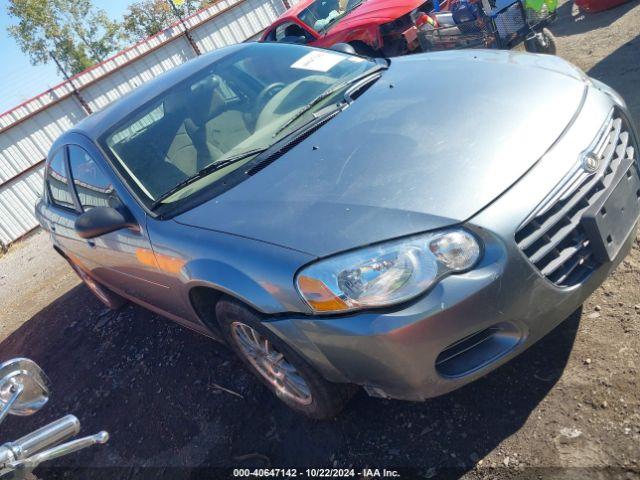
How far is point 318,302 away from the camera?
197cm

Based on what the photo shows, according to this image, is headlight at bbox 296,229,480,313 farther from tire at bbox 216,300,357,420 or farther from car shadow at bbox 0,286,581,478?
car shadow at bbox 0,286,581,478

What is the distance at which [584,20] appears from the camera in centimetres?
673

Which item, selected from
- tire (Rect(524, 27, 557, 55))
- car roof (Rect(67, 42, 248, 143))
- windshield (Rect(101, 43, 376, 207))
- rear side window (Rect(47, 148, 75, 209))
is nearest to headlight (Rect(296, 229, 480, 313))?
windshield (Rect(101, 43, 376, 207))

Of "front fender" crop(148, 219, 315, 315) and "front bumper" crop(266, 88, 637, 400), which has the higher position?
"front fender" crop(148, 219, 315, 315)

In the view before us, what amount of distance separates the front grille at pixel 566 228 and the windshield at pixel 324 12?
7.36 metres

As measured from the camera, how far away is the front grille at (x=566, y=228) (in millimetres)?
1862

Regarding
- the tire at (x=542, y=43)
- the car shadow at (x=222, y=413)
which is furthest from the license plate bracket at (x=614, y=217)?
the tire at (x=542, y=43)

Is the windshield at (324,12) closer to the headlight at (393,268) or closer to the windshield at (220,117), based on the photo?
the windshield at (220,117)

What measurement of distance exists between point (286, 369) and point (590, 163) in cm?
161

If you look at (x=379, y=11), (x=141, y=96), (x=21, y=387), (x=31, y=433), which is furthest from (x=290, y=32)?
(x=31, y=433)

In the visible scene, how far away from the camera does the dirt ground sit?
2.04 m

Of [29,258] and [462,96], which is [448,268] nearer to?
[462,96]

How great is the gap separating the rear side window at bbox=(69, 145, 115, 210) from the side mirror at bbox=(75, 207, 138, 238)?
0.22 meters

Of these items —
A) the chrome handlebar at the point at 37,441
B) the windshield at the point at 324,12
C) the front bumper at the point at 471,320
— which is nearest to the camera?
the chrome handlebar at the point at 37,441
